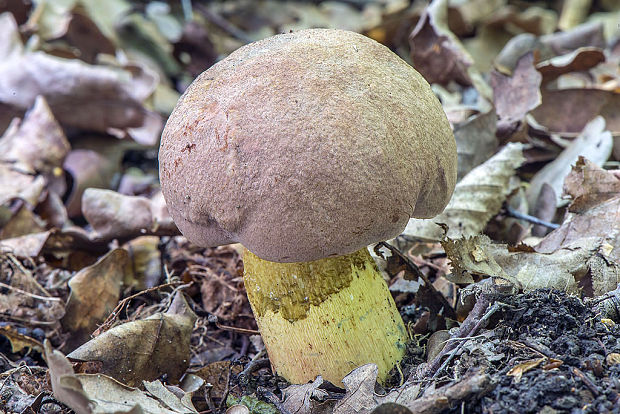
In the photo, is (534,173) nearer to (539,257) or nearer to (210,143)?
(539,257)

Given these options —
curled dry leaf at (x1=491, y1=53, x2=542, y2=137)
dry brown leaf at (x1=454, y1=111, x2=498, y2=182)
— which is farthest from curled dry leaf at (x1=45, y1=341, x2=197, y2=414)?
curled dry leaf at (x1=491, y1=53, x2=542, y2=137)

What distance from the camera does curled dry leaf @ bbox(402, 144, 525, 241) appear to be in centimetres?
263

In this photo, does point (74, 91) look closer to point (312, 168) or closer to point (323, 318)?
point (323, 318)

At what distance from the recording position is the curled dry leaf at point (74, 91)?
3738 mm

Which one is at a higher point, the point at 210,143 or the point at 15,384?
the point at 210,143

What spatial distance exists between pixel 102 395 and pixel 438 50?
2834 millimetres

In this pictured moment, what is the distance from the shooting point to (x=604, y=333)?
1646mm

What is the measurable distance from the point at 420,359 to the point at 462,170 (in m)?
1.20

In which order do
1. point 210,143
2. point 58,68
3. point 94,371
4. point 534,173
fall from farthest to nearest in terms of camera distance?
point 58,68
point 534,173
point 94,371
point 210,143

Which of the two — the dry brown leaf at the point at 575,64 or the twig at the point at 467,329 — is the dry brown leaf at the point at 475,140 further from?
the twig at the point at 467,329

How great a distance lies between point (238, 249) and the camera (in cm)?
267

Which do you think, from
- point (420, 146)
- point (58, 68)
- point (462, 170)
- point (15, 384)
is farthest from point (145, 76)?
point (420, 146)

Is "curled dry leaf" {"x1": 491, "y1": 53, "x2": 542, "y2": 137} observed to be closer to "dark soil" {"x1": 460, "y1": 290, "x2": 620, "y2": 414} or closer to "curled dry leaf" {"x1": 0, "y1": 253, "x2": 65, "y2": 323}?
"dark soil" {"x1": 460, "y1": 290, "x2": 620, "y2": 414}

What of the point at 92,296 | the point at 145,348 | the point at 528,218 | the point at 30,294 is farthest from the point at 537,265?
the point at 30,294
